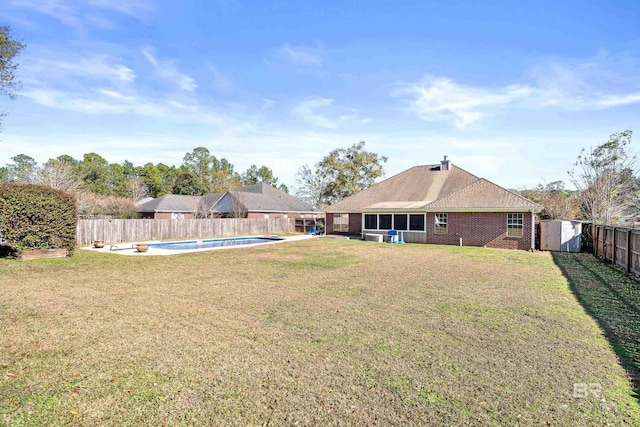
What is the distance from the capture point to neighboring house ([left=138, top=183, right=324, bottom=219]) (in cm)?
3438

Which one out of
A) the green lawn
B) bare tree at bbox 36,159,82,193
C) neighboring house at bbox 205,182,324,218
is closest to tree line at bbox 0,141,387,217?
bare tree at bbox 36,159,82,193

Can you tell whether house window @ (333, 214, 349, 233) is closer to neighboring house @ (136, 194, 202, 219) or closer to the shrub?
neighboring house @ (136, 194, 202, 219)

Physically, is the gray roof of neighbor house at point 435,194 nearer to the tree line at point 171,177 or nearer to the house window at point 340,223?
the house window at point 340,223

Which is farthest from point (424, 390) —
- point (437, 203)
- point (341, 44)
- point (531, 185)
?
point (531, 185)

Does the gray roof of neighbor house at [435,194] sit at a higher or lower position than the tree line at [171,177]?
lower

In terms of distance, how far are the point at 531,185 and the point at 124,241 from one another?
37426 mm

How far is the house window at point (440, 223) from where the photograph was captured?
Answer: 20.5 m

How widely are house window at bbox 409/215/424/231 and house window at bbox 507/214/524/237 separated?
478 centimetres

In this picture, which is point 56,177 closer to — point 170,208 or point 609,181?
point 170,208

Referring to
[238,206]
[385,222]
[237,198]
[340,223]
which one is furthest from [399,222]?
[237,198]

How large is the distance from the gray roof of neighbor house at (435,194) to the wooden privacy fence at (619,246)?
138 inches

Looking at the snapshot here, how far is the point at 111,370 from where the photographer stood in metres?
3.83

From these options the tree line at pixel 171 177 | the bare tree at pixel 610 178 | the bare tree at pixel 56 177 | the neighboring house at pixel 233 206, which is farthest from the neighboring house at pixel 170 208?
the bare tree at pixel 610 178

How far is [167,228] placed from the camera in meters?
24.0
